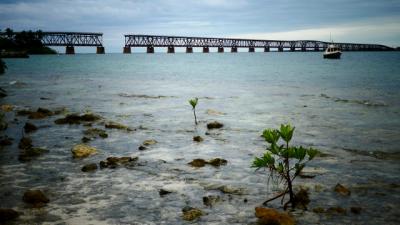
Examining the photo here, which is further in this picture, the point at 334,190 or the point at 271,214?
the point at 334,190

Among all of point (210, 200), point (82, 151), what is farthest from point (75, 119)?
point (210, 200)

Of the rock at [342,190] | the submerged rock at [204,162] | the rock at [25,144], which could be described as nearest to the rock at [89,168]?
the submerged rock at [204,162]

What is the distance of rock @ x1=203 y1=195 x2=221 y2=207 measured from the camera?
6654mm

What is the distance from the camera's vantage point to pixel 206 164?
9164 mm

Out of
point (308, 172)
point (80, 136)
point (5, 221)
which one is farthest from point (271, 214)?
point (80, 136)

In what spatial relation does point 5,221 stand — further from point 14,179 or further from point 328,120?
point 328,120

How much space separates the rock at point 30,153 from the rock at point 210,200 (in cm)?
554

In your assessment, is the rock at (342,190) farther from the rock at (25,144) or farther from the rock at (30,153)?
the rock at (25,144)

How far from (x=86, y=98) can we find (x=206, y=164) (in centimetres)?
1862

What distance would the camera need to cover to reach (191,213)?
20.0 ft

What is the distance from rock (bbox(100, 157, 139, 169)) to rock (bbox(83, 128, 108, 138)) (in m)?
3.09

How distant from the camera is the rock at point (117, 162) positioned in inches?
350

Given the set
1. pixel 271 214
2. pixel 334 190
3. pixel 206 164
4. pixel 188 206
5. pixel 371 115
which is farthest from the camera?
pixel 371 115

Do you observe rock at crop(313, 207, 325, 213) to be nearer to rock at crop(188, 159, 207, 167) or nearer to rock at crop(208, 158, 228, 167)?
rock at crop(208, 158, 228, 167)
